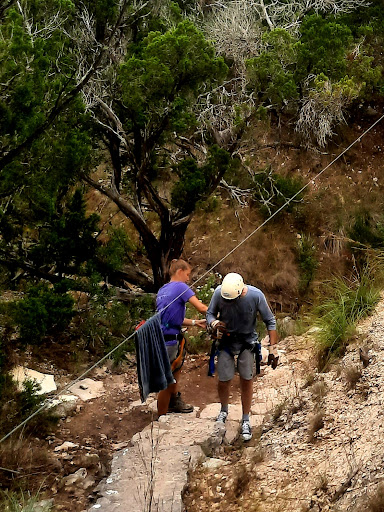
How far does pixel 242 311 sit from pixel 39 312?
2.66 meters

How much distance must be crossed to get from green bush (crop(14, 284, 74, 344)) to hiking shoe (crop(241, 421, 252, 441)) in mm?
2576

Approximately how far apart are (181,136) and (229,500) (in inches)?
267

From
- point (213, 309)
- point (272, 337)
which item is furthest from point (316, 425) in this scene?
point (213, 309)

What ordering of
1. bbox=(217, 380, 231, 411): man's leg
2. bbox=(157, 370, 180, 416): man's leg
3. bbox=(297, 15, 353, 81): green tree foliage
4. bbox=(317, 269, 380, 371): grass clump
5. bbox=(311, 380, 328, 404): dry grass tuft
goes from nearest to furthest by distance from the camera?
bbox=(217, 380, 231, 411): man's leg
bbox=(311, 380, 328, 404): dry grass tuft
bbox=(157, 370, 180, 416): man's leg
bbox=(317, 269, 380, 371): grass clump
bbox=(297, 15, 353, 81): green tree foliage

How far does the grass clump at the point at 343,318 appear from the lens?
6.19m

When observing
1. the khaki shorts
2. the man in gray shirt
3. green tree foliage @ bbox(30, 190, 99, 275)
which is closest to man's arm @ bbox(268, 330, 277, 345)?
the man in gray shirt

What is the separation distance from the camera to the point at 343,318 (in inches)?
249

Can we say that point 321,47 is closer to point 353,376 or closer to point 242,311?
point 353,376

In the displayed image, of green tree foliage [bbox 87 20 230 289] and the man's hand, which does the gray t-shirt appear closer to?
the man's hand

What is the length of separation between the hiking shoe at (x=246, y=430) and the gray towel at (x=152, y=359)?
2.45 ft

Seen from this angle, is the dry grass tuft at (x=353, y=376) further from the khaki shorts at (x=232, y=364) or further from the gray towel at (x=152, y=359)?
the gray towel at (x=152, y=359)

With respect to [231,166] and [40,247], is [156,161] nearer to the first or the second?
[231,166]

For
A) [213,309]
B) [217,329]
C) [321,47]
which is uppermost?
[321,47]

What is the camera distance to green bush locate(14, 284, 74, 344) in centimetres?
638
